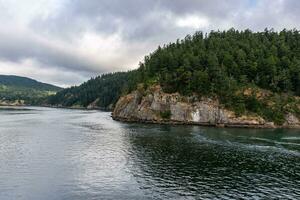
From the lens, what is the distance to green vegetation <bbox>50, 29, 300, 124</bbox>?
142750mm

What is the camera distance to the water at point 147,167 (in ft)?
156

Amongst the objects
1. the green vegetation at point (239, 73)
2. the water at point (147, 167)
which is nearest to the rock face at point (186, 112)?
the green vegetation at point (239, 73)

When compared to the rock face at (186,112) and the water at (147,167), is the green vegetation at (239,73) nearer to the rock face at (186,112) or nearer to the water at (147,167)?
the rock face at (186,112)

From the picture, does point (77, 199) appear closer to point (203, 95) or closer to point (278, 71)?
point (203, 95)

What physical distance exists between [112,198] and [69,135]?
2544 inches

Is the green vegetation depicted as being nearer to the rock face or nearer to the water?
the rock face

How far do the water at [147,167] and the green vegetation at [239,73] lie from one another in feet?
140

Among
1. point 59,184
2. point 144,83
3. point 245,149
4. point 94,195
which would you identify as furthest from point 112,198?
point 144,83

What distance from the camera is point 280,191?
4903cm

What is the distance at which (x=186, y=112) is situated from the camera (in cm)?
14438

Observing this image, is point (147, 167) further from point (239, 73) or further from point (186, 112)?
point (239, 73)

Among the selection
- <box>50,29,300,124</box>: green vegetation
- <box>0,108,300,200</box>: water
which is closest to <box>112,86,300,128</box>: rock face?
<box>50,29,300,124</box>: green vegetation

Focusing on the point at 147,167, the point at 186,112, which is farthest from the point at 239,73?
the point at 147,167

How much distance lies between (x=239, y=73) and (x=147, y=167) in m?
106
